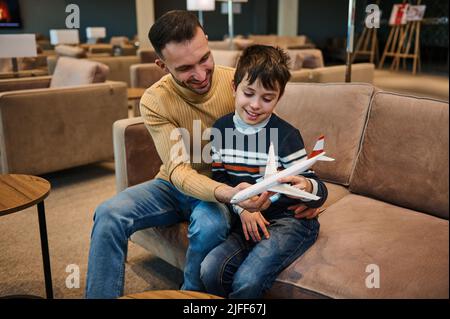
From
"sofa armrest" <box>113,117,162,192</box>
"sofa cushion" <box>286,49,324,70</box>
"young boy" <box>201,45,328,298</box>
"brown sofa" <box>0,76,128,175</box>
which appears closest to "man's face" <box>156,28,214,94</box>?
"young boy" <box>201,45,328,298</box>

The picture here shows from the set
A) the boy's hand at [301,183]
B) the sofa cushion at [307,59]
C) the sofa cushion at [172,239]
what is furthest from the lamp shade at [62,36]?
the sofa cushion at [307,59]

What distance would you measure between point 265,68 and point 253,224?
410mm

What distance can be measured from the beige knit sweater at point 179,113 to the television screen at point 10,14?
1.72 ft

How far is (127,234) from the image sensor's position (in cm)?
124

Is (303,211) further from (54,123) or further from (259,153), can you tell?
(54,123)

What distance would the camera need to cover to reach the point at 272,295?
1100 mm

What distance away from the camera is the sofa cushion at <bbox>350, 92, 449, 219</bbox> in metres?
1.26

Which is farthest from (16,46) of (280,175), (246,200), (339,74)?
(339,74)

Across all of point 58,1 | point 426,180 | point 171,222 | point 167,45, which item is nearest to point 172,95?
point 167,45

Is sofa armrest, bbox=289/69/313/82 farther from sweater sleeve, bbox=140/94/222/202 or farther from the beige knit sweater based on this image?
sweater sleeve, bbox=140/94/222/202

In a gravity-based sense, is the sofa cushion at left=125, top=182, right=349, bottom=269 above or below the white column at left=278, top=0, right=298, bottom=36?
below

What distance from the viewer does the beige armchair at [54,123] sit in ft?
6.94

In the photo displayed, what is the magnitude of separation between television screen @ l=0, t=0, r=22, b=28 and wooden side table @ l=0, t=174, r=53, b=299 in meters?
0.52
